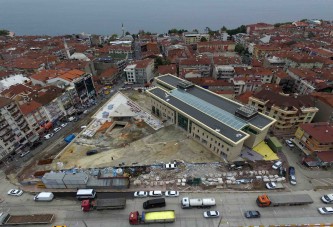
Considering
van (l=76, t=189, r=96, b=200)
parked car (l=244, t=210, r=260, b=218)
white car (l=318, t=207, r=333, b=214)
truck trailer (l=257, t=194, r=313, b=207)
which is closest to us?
parked car (l=244, t=210, r=260, b=218)

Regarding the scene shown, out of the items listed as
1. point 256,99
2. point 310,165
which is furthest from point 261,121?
point 310,165

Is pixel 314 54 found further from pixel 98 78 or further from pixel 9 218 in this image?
pixel 9 218

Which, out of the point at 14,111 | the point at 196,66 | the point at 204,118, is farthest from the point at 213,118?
the point at 14,111

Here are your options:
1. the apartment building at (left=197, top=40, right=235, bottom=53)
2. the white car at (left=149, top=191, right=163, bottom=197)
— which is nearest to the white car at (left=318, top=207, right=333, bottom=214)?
the white car at (left=149, top=191, right=163, bottom=197)

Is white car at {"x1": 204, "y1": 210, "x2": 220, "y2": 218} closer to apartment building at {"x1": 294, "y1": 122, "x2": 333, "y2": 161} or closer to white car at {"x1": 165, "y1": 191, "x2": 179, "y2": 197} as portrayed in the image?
white car at {"x1": 165, "y1": 191, "x2": 179, "y2": 197}

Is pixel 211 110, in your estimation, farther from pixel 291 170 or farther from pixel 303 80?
pixel 303 80

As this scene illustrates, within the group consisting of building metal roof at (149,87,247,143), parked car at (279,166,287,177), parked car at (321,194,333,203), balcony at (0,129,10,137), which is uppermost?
building metal roof at (149,87,247,143)

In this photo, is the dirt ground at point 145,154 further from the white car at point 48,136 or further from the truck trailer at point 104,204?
the truck trailer at point 104,204
